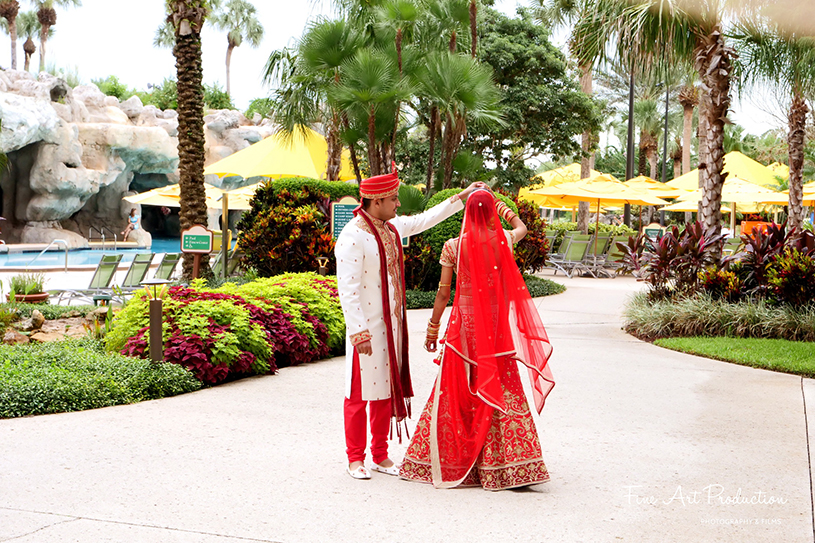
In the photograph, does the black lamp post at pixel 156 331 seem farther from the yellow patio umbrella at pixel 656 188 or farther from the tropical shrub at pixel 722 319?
the yellow patio umbrella at pixel 656 188

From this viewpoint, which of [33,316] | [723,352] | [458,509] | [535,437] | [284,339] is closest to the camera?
[458,509]

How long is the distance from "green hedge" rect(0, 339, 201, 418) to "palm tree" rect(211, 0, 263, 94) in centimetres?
5212

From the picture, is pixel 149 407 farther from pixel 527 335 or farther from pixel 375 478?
pixel 527 335

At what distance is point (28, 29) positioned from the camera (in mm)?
55344

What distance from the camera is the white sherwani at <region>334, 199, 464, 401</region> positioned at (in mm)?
4047

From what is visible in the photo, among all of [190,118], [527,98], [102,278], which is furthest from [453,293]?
[527,98]

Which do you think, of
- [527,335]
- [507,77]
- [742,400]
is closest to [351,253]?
[527,335]

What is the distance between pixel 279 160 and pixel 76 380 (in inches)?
447

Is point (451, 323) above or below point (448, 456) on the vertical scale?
above

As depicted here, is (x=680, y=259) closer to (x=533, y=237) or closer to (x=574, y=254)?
(x=533, y=237)

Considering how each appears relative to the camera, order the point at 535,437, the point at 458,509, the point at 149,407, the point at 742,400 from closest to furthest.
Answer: the point at 458,509 < the point at 535,437 < the point at 149,407 < the point at 742,400

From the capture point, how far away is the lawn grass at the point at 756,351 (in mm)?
7508

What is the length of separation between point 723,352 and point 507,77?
14259mm

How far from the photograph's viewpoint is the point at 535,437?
3986 millimetres
